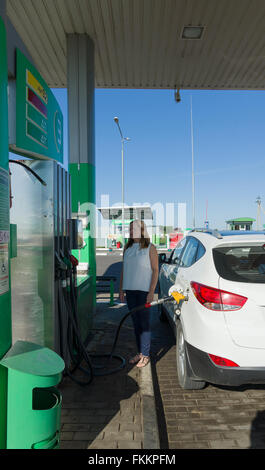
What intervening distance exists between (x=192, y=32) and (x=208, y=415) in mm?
6239

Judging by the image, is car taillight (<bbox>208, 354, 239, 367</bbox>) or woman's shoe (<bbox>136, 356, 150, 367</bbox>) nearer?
car taillight (<bbox>208, 354, 239, 367</bbox>)

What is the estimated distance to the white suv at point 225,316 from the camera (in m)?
2.68

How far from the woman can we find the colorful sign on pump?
1459 mm

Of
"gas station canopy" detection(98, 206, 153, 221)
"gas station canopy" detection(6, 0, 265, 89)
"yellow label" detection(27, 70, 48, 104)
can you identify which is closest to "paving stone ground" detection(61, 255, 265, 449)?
"yellow label" detection(27, 70, 48, 104)

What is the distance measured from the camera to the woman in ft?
13.1

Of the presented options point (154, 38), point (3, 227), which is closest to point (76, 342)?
point (3, 227)

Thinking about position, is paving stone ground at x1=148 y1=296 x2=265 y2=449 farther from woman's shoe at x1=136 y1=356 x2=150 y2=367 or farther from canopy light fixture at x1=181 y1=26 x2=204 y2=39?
canopy light fixture at x1=181 y1=26 x2=204 y2=39

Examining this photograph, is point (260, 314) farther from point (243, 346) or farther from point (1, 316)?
point (1, 316)

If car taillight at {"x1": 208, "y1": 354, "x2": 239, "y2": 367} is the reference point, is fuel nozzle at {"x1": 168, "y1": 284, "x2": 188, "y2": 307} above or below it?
above

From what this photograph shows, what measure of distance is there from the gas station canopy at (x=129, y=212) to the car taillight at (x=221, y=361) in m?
26.6

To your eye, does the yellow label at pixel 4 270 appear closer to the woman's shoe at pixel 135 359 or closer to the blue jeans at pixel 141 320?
the blue jeans at pixel 141 320

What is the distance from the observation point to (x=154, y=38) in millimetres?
6121

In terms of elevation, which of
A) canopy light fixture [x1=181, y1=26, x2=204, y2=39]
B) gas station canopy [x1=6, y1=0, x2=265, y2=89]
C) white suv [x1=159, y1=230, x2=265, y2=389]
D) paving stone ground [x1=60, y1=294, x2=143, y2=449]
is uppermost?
gas station canopy [x1=6, y1=0, x2=265, y2=89]

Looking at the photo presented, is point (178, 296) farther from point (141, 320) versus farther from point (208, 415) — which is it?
point (208, 415)
